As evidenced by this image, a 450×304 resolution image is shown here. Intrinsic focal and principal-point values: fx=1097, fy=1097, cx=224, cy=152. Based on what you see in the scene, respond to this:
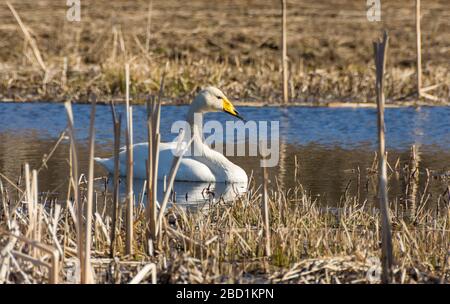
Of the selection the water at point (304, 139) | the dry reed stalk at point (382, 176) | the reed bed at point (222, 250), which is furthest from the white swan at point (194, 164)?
the dry reed stalk at point (382, 176)

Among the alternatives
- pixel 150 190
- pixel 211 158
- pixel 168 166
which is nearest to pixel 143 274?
pixel 150 190

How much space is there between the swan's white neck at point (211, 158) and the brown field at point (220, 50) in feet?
16.0

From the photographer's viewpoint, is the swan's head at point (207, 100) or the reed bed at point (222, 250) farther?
the swan's head at point (207, 100)

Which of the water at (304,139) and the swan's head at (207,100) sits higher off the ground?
the swan's head at (207,100)

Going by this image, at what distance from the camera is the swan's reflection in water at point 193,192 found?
30.3 feet

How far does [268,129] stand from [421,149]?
7.69 ft

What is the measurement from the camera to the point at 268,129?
14.4 meters

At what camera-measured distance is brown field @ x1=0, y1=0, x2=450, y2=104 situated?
17266mm

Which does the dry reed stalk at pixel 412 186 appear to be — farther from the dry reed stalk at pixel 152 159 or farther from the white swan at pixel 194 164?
the dry reed stalk at pixel 152 159

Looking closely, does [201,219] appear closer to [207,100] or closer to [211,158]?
[211,158]

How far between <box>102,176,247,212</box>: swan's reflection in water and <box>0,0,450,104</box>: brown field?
5.75 metres

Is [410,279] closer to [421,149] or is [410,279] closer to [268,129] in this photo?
[421,149]

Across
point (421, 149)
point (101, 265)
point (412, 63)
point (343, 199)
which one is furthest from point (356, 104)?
point (101, 265)

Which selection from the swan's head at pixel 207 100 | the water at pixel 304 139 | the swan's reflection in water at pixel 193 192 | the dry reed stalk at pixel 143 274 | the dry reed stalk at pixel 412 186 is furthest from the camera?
the swan's head at pixel 207 100
